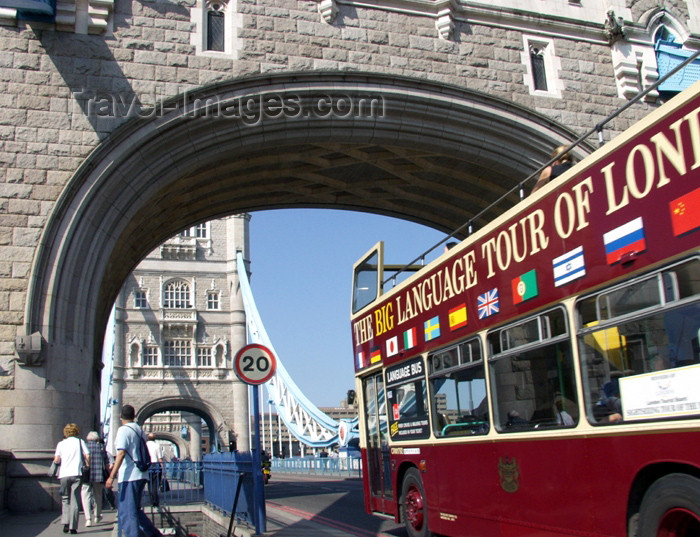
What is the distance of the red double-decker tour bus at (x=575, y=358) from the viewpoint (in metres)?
3.55

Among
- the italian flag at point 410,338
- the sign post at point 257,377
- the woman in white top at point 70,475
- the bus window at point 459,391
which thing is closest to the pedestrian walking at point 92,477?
the woman in white top at point 70,475

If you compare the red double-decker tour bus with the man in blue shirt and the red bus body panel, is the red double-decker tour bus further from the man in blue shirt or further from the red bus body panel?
the man in blue shirt

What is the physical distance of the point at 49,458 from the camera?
9031 millimetres

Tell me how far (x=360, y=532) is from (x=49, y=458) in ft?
13.4

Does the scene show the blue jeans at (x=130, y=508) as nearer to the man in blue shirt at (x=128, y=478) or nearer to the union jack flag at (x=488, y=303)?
the man in blue shirt at (x=128, y=478)

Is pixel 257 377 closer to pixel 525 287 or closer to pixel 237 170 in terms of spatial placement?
pixel 525 287

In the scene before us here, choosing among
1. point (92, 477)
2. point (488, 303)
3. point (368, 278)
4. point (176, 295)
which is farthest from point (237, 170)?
point (176, 295)

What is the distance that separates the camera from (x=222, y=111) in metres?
11.0

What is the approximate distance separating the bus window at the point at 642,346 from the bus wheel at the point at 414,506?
10.0 ft

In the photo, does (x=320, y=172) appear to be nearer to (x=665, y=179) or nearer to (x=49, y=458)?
(x=49, y=458)

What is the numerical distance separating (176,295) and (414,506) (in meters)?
46.8

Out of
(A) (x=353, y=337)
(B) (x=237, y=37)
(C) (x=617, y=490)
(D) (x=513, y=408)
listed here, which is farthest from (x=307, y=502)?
(C) (x=617, y=490)

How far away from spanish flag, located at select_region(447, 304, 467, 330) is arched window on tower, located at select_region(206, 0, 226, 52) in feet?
23.2

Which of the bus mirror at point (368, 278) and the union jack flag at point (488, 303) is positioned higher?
the bus mirror at point (368, 278)
